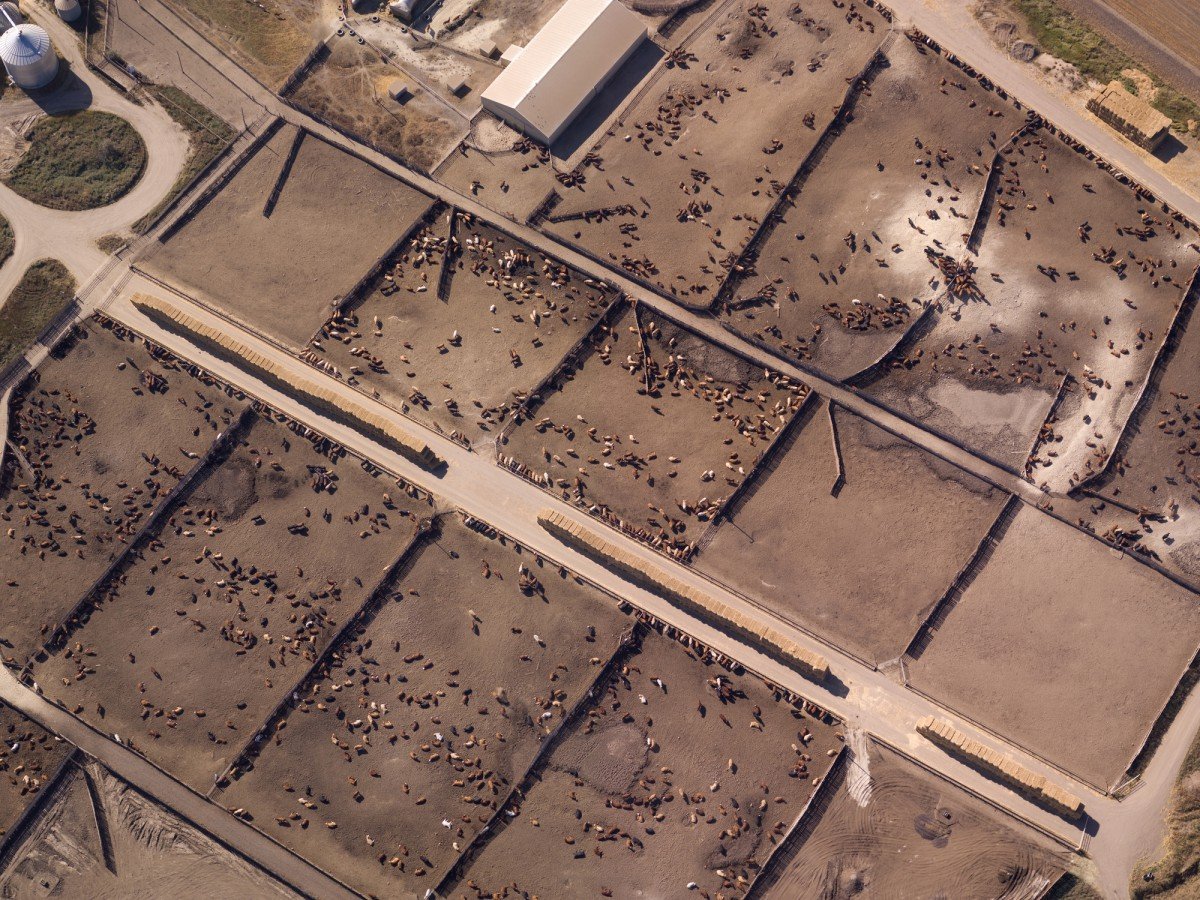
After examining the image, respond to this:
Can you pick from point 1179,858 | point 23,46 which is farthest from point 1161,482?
point 23,46

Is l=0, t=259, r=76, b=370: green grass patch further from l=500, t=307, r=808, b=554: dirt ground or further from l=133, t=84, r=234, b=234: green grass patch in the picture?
l=500, t=307, r=808, b=554: dirt ground

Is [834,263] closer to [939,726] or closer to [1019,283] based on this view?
[1019,283]

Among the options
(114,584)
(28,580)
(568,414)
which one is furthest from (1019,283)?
(28,580)

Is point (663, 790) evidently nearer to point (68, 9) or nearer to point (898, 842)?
point (898, 842)

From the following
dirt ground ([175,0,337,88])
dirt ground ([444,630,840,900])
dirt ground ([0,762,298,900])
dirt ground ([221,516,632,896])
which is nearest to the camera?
dirt ground ([444,630,840,900])

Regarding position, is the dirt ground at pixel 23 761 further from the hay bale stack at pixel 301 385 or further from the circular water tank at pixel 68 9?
the circular water tank at pixel 68 9

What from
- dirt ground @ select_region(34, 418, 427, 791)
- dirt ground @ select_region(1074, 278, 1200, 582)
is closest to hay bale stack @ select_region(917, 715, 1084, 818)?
dirt ground @ select_region(1074, 278, 1200, 582)
